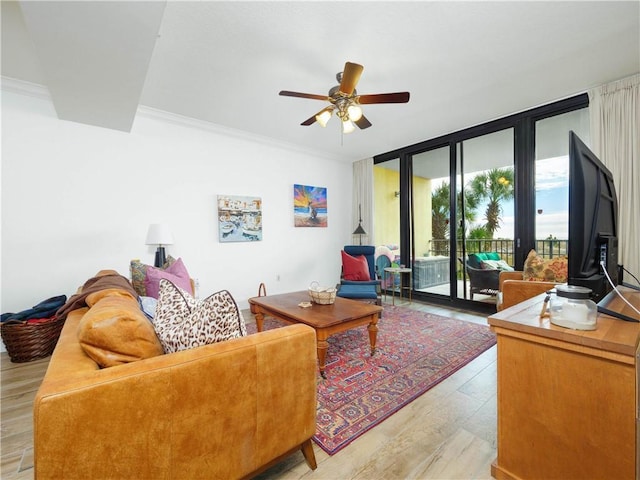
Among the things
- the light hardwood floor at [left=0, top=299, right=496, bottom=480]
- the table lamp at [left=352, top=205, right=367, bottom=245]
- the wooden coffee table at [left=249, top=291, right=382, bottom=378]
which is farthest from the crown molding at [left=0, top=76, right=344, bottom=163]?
the light hardwood floor at [left=0, top=299, right=496, bottom=480]

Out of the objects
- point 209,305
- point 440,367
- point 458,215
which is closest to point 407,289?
point 458,215

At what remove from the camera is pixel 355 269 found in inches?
160

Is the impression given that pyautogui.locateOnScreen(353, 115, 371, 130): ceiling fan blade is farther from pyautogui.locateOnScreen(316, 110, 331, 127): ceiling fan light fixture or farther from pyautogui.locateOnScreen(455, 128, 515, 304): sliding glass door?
pyautogui.locateOnScreen(455, 128, 515, 304): sliding glass door

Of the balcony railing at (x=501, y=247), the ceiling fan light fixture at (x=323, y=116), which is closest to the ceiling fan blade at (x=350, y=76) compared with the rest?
the ceiling fan light fixture at (x=323, y=116)

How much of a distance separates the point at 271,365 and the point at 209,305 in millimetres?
358

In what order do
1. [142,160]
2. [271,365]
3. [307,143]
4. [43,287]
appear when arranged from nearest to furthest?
[271,365] → [43,287] → [142,160] → [307,143]

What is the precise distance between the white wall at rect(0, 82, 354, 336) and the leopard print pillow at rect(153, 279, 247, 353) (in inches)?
105

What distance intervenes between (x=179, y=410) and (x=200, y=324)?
0.99ft

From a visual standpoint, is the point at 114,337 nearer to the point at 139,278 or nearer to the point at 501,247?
the point at 139,278

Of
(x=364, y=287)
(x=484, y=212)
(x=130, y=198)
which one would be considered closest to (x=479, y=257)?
(x=484, y=212)

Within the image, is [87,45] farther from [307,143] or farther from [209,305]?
[307,143]

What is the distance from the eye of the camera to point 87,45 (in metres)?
1.87

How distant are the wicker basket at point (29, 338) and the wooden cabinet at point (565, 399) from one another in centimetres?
334

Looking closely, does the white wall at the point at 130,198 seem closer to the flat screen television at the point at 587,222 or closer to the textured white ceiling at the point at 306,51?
the textured white ceiling at the point at 306,51
